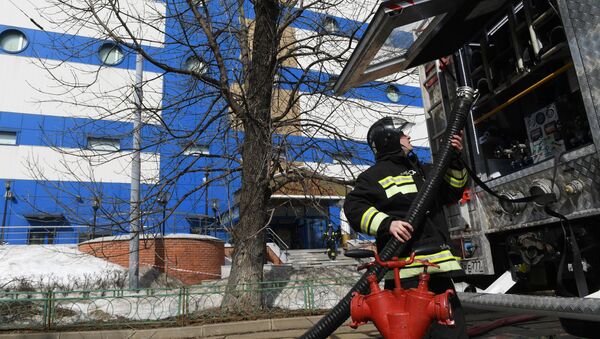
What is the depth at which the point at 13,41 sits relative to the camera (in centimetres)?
2000

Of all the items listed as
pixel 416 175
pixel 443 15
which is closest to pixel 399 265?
pixel 416 175

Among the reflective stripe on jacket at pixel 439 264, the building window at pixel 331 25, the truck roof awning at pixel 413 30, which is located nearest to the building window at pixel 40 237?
the building window at pixel 331 25

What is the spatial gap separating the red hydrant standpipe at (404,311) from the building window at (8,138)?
22.1 meters

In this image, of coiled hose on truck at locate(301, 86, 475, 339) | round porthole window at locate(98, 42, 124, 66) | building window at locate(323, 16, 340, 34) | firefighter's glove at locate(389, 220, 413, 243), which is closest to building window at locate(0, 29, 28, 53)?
round porthole window at locate(98, 42, 124, 66)

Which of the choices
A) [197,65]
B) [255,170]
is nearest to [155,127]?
[197,65]

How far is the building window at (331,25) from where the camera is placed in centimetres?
855

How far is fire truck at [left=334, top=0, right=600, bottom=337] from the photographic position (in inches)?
101

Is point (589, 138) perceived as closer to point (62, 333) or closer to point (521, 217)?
point (521, 217)

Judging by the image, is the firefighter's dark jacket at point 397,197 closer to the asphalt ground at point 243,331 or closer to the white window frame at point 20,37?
the asphalt ground at point 243,331

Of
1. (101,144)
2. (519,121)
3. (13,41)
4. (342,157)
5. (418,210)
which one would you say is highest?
(13,41)

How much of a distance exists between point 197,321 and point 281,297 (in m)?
2.11

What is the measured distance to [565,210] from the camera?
8.90ft

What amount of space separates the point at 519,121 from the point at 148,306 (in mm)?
6850

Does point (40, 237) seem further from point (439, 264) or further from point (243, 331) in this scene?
point (439, 264)
